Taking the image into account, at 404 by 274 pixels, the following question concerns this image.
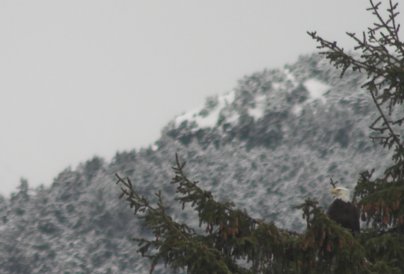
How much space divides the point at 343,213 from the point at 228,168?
15624cm

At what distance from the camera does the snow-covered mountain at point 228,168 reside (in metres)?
143

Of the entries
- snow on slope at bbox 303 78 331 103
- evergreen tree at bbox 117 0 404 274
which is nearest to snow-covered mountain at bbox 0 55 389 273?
snow on slope at bbox 303 78 331 103

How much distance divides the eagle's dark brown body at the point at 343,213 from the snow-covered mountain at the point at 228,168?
12514 centimetres

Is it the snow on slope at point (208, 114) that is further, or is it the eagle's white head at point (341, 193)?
the snow on slope at point (208, 114)

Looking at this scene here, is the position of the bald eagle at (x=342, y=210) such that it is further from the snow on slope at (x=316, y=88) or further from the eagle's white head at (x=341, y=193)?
the snow on slope at (x=316, y=88)

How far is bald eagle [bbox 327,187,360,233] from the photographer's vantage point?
20.0 feet

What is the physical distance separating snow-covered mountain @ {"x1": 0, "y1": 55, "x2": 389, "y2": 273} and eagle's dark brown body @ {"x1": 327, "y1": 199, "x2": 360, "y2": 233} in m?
125

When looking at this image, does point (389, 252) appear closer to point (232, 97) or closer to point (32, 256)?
point (32, 256)

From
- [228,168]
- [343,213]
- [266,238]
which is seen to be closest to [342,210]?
[343,213]

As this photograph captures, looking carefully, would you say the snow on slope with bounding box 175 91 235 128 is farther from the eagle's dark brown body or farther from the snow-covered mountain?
the eagle's dark brown body

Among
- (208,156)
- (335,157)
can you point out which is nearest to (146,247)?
(335,157)

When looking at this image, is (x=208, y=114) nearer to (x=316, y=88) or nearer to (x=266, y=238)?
(x=316, y=88)

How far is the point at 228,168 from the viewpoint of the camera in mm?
162250

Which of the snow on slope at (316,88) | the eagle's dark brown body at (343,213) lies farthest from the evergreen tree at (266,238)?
the snow on slope at (316,88)
